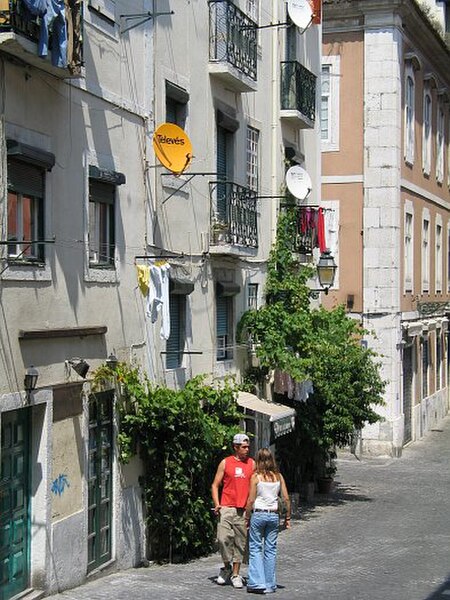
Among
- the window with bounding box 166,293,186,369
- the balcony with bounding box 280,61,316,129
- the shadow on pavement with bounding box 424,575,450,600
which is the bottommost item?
the shadow on pavement with bounding box 424,575,450,600

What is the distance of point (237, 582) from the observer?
12.7 metres

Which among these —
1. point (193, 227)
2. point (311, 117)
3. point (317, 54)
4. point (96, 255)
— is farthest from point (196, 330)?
point (317, 54)

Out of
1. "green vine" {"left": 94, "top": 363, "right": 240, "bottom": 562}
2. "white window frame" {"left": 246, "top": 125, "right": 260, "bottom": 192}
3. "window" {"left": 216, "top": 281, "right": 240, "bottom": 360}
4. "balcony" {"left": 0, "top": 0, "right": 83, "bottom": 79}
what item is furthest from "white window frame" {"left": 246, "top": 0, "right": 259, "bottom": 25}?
"balcony" {"left": 0, "top": 0, "right": 83, "bottom": 79}

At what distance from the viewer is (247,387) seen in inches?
741

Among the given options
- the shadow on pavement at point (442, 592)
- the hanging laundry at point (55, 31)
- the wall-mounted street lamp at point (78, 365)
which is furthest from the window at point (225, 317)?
the hanging laundry at point (55, 31)

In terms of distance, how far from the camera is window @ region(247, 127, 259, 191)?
19.5 metres

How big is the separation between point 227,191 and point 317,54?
288 inches

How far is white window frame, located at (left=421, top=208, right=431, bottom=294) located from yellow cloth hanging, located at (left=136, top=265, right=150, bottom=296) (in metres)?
20.1

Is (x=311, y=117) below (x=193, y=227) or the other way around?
the other way around

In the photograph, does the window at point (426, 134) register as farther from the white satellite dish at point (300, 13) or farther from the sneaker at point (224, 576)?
the sneaker at point (224, 576)

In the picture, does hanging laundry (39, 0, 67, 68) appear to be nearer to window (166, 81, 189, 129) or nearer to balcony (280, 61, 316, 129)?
window (166, 81, 189, 129)

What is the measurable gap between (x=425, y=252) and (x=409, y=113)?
467cm

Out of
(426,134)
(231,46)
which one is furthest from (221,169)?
(426,134)

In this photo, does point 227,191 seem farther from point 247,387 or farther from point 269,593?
point 269,593
